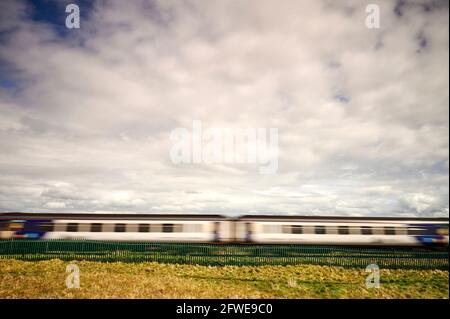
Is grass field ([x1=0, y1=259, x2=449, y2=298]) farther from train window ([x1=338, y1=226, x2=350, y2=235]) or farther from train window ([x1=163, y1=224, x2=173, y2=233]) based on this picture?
train window ([x1=338, y1=226, x2=350, y2=235])

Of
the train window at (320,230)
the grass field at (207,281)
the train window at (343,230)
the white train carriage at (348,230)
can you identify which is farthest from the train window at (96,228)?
the train window at (343,230)

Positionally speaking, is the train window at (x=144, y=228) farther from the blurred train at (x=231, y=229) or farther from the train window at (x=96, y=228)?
the train window at (x=96, y=228)

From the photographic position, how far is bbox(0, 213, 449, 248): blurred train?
17.2m

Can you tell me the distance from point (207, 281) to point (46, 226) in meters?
14.5

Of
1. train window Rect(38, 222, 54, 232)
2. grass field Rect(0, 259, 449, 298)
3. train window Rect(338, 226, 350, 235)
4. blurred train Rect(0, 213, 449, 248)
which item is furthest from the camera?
train window Rect(338, 226, 350, 235)

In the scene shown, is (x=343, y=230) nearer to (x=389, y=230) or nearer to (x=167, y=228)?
(x=389, y=230)

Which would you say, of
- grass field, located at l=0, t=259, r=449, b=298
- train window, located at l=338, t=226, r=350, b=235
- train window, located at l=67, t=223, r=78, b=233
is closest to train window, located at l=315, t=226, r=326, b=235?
train window, located at l=338, t=226, r=350, b=235

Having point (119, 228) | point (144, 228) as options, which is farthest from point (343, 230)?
point (119, 228)

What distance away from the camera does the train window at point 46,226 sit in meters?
17.4

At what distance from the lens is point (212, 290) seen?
27.3 feet

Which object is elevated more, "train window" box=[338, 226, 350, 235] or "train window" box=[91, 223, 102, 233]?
"train window" box=[91, 223, 102, 233]

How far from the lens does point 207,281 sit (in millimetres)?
9391
